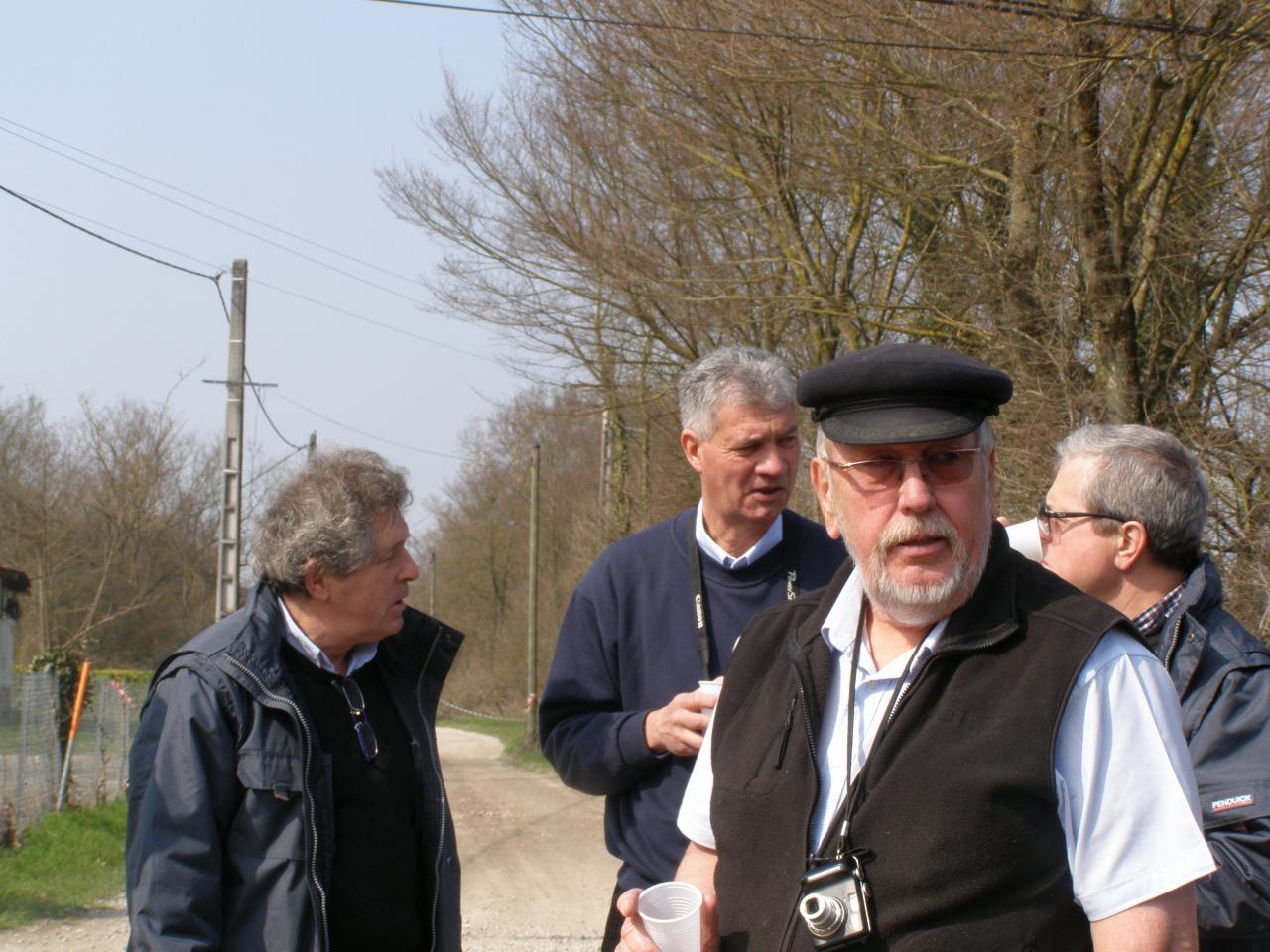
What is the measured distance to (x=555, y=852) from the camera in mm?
11883

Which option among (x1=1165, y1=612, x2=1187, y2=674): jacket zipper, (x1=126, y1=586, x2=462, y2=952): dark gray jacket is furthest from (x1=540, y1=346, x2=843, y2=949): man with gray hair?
(x1=1165, y1=612, x2=1187, y2=674): jacket zipper

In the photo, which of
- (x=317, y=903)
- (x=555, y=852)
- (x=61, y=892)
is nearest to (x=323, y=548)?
(x=317, y=903)

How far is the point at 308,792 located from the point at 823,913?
1351mm

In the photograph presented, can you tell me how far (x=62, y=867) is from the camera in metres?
10.1

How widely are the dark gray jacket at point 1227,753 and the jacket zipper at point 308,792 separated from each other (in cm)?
171

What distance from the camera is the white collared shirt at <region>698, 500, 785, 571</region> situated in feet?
11.2

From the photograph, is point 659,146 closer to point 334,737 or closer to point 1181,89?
point 1181,89

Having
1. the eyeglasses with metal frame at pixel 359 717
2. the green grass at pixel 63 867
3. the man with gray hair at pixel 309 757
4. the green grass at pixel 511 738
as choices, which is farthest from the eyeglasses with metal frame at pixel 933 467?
the green grass at pixel 511 738

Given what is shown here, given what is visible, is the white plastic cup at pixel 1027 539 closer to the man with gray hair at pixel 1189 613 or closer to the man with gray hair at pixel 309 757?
the man with gray hair at pixel 1189 613

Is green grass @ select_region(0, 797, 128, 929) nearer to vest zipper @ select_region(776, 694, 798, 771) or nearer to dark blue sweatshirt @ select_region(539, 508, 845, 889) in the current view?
dark blue sweatshirt @ select_region(539, 508, 845, 889)

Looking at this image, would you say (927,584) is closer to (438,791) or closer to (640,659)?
(640,659)

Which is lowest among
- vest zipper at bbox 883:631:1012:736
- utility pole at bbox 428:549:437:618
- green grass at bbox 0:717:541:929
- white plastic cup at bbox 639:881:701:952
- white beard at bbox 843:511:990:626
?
green grass at bbox 0:717:541:929

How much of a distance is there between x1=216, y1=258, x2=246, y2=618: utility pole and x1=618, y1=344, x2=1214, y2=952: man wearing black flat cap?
1736 cm

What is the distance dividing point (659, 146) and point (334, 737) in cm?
1107
